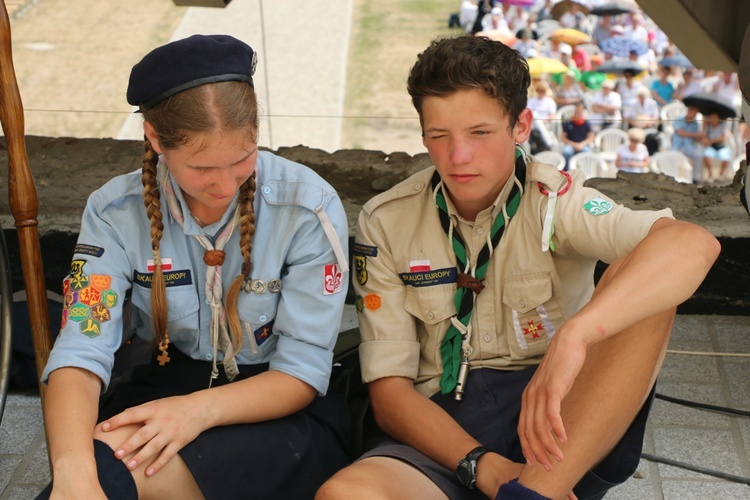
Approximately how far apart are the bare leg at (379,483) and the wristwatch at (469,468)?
0.17ft

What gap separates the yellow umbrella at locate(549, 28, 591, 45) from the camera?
12.2 meters

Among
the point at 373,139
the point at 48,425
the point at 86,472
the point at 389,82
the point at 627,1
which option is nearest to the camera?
the point at 86,472

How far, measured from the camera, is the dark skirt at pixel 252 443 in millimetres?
2033

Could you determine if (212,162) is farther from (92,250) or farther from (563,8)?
(563,8)

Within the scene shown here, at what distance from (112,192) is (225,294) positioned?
0.34 m

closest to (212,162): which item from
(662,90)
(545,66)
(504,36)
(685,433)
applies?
(685,433)

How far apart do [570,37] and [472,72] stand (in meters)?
10.6

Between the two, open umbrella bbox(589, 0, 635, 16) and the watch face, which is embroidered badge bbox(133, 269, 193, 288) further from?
open umbrella bbox(589, 0, 635, 16)

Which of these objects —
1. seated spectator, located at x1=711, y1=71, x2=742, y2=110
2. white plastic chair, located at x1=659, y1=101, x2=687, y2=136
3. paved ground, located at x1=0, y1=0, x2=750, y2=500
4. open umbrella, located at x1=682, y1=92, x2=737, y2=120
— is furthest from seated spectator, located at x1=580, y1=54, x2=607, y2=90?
paved ground, located at x1=0, y1=0, x2=750, y2=500

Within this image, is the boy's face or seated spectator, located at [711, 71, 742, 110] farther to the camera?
seated spectator, located at [711, 71, 742, 110]

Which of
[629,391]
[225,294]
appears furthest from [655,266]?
[225,294]

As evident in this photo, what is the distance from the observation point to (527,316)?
231 cm

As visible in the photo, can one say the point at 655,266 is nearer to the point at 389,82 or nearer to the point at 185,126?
the point at 185,126

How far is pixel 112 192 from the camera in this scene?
2232 mm
